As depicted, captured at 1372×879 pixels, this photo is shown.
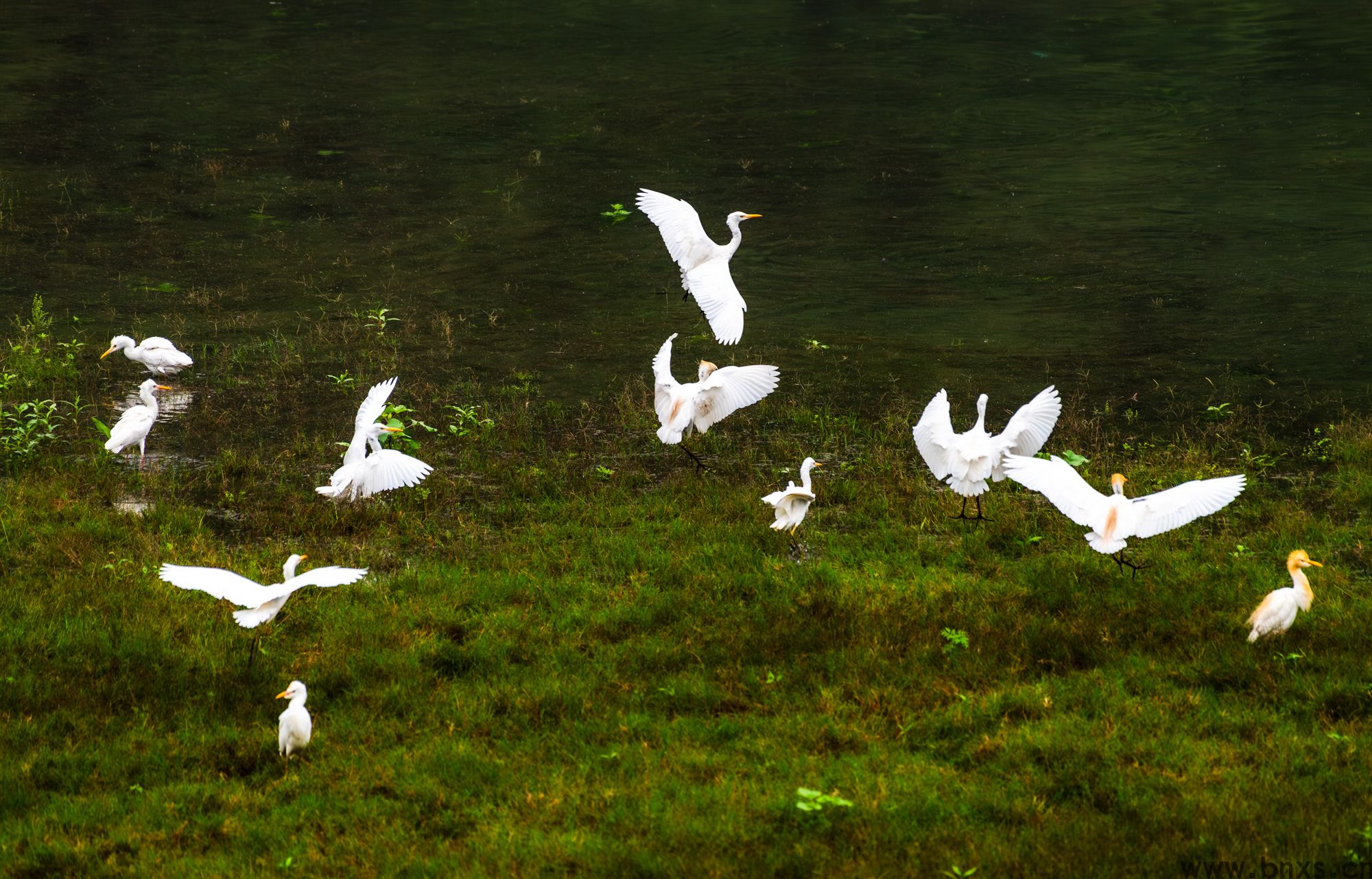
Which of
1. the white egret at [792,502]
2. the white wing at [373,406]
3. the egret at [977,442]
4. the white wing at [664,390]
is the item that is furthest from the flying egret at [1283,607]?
the white wing at [373,406]

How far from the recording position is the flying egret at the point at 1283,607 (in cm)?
614

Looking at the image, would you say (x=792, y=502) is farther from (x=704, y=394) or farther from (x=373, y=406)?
(x=373, y=406)

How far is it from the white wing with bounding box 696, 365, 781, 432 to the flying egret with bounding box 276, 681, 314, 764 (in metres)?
3.61

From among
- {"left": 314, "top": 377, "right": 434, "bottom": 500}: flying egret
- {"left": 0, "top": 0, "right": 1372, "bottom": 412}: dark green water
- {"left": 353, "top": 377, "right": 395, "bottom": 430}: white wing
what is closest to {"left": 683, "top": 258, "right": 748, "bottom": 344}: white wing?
{"left": 0, "top": 0, "right": 1372, "bottom": 412}: dark green water

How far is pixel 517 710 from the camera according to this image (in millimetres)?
6051

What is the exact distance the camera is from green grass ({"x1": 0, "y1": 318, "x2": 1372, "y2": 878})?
198 inches

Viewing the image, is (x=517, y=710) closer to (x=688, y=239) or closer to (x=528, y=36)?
(x=688, y=239)

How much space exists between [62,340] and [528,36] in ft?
59.0

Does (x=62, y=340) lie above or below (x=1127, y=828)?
below

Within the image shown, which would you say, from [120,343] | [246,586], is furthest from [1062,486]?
[120,343]

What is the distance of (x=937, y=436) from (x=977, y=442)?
0.83ft

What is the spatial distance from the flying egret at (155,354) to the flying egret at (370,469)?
128 inches

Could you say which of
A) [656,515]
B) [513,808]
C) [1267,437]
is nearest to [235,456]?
[656,515]

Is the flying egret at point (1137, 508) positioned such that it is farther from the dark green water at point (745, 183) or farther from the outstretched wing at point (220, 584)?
the dark green water at point (745, 183)
